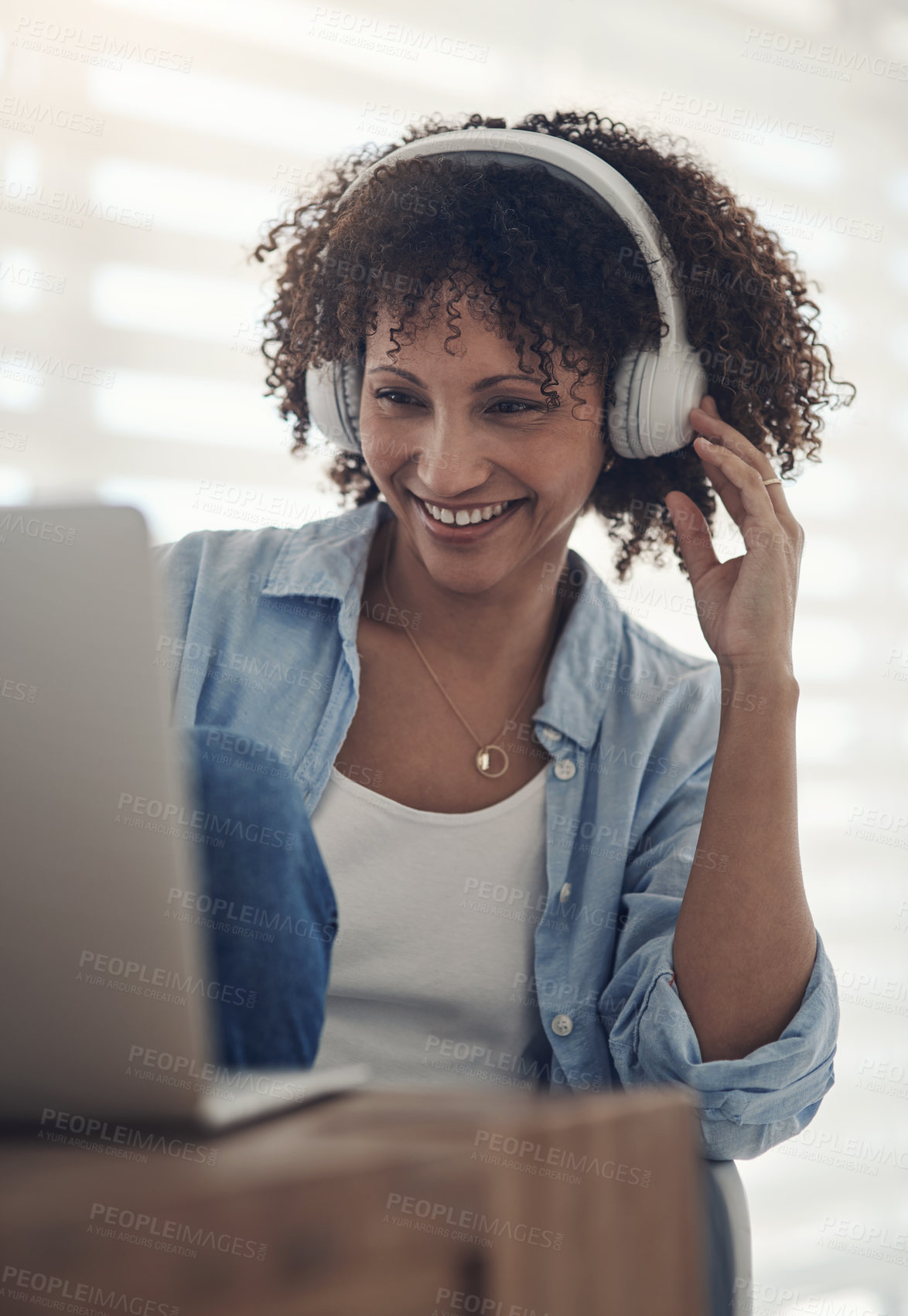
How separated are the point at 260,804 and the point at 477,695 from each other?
640 mm

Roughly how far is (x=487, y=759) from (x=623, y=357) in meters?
0.46

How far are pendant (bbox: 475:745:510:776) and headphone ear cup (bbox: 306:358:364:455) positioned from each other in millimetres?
371

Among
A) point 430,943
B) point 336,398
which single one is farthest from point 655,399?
point 430,943

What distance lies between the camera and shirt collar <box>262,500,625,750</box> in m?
1.19

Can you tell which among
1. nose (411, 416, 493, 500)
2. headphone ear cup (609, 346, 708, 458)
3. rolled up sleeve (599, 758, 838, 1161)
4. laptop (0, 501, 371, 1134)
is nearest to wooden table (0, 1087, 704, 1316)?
laptop (0, 501, 371, 1134)

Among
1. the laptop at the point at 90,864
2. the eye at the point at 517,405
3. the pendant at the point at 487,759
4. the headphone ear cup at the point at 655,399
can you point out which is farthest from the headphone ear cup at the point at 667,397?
the laptop at the point at 90,864

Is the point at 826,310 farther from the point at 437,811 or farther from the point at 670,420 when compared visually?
the point at 437,811

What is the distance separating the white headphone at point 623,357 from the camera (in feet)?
3.36

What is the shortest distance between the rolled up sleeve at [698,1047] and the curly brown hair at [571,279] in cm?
43

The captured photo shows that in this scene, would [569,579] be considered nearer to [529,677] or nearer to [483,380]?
[529,677]

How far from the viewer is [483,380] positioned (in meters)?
1.03

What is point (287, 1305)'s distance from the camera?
33 centimetres

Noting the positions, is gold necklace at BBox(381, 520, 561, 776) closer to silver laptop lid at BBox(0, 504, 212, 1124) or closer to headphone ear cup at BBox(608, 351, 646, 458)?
headphone ear cup at BBox(608, 351, 646, 458)

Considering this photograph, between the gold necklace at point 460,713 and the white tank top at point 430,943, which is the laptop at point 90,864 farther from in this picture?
the gold necklace at point 460,713
